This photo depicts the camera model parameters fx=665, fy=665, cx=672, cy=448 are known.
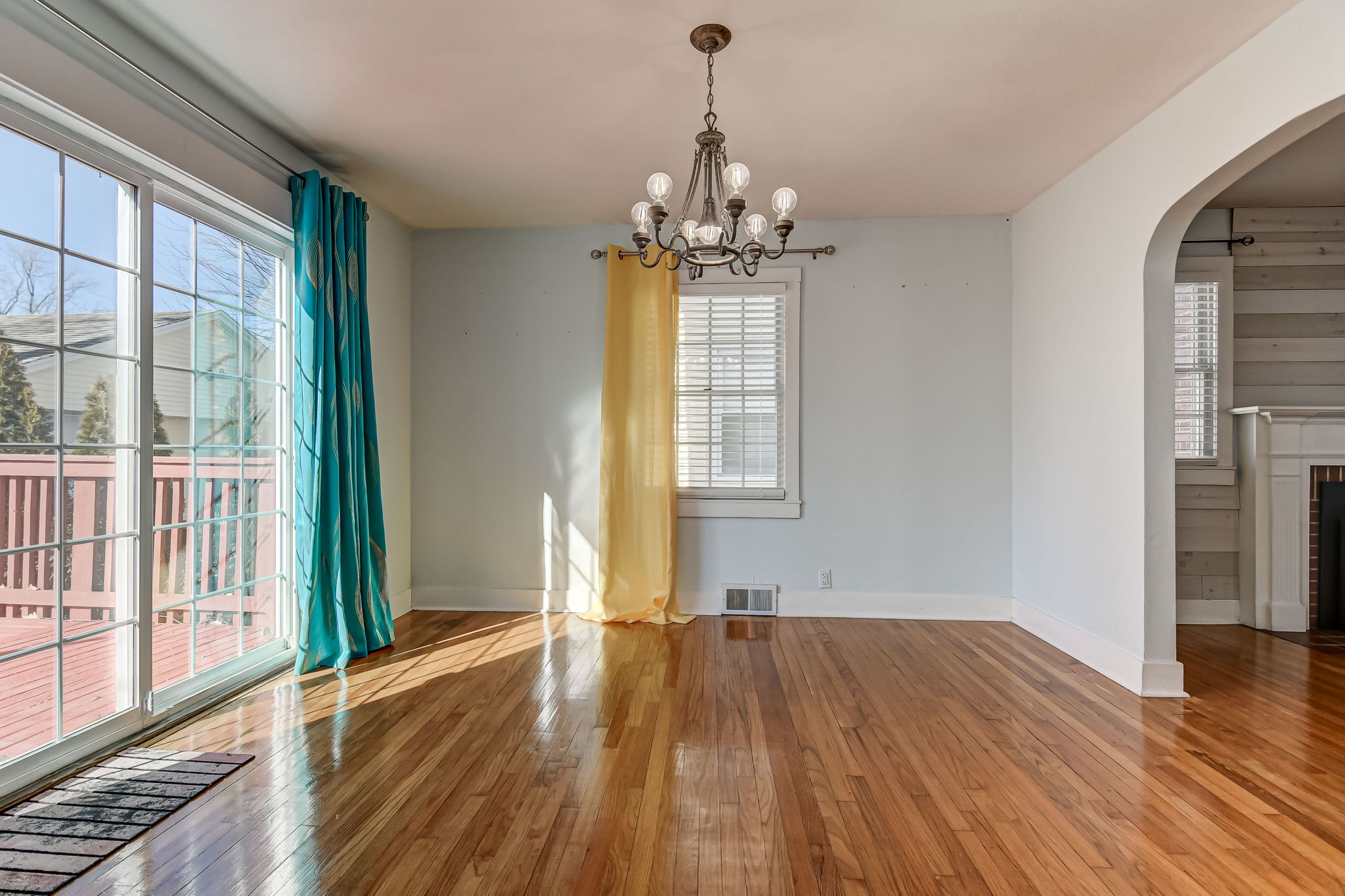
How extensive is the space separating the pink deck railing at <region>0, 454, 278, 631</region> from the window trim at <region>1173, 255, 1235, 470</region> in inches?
214

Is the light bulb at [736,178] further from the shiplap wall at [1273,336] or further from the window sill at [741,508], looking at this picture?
the shiplap wall at [1273,336]

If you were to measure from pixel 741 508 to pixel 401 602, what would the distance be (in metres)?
2.40

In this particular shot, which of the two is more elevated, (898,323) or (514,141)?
(514,141)

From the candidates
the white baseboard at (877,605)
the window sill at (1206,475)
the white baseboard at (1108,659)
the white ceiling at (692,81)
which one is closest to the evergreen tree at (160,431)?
the white ceiling at (692,81)

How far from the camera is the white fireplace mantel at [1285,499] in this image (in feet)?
13.5

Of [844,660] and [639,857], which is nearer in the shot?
[639,857]

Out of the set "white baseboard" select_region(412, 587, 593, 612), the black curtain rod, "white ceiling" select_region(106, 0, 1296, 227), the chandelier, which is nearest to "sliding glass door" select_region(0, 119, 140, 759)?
"white ceiling" select_region(106, 0, 1296, 227)

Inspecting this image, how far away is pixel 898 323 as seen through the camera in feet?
14.6

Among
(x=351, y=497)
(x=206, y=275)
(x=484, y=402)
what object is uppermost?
(x=206, y=275)

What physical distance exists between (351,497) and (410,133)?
74.6 inches

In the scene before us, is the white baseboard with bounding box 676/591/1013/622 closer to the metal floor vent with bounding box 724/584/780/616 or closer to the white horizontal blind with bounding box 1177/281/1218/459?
the metal floor vent with bounding box 724/584/780/616

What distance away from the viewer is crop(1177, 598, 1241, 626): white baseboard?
14.1 feet

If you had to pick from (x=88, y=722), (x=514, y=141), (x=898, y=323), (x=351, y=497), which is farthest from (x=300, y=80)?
(x=898, y=323)

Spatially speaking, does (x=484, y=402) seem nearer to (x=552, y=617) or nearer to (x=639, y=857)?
(x=552, y=617)
